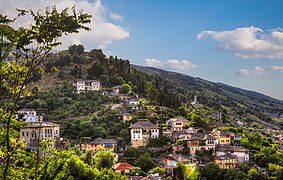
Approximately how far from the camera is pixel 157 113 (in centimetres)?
6288

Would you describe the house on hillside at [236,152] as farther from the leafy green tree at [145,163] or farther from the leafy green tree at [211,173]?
the leafy green tree at [145,163]

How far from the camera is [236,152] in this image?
47.5 meters

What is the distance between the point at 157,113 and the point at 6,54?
5450 cm

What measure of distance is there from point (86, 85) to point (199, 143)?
32.7 m

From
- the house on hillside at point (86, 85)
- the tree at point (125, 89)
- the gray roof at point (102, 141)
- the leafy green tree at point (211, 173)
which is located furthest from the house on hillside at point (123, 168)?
the house on hillside at point (86, 85)

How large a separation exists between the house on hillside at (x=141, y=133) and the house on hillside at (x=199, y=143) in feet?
20.5

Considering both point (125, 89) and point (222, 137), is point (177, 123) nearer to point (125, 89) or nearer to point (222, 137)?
point (222, 137)

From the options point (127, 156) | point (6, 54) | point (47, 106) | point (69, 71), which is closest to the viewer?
point (6, 54)

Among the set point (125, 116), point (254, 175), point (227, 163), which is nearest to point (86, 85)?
point (125, 116)

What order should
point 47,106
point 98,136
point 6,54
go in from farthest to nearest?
point 47,106
point 98,136
point 6,54

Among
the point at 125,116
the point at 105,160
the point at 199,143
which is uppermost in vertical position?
the point at 125,116

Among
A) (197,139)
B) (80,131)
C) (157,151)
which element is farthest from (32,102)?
(197,139)

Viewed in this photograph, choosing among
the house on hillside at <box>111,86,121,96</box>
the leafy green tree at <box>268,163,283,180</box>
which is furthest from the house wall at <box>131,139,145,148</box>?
the house on hillside at <box>111,86,121,96</box>

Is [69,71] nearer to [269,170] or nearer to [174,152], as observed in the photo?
[174,152]
